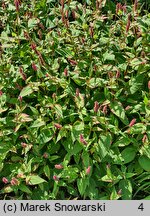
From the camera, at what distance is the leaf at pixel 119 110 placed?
3559 mm

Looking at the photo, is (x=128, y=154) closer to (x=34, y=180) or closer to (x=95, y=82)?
(x=95, y=82)

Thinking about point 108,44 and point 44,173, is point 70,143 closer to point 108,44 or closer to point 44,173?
point 44,173

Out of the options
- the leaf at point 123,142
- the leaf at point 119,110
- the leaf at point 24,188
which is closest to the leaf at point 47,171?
the leaf at point 24,188

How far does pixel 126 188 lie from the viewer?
3523 millimetres

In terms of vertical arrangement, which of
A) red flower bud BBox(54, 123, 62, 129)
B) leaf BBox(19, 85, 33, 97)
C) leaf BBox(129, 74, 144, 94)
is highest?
leaf BBox(19, 85, 33, 97)

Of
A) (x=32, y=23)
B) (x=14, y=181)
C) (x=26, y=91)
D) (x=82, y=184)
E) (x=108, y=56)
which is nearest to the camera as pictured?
(x=14, y=181)

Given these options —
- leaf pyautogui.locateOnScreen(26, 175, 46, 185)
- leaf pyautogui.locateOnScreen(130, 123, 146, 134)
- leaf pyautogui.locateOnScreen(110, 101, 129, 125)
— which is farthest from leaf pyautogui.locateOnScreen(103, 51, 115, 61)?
leaf pyautogui.locateOnScreen(26, 175, 46, 185)

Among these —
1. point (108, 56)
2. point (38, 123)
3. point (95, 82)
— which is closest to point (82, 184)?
point (38, 123)

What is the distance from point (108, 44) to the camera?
3908 mm

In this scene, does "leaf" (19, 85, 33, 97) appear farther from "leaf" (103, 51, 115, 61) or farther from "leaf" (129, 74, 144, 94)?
"leaf" (129, 74, 144, 94)

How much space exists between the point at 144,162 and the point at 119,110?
0.44m

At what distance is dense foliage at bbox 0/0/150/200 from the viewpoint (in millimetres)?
3535

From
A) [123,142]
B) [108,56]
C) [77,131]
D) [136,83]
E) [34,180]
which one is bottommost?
[34,180]

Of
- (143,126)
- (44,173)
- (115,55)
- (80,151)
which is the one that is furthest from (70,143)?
(115,55)
